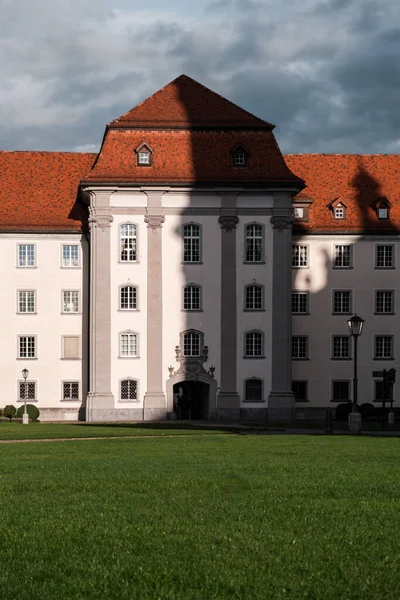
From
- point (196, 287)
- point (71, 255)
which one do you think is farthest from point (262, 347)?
point (71, 255)

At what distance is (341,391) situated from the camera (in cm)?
7262

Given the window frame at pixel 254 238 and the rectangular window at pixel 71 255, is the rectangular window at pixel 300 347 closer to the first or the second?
the window frame at pixel 254 238

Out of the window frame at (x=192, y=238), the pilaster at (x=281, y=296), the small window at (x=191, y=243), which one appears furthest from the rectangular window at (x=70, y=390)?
the pilaster at (x=281, y=296)

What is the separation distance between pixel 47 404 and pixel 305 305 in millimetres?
18614

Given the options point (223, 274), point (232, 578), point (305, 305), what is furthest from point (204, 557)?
Answer: point (305, 305)

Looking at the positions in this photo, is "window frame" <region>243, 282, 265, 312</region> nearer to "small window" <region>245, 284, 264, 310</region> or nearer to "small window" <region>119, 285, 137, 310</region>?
"small window" <region>245, 284, 264, 310</region>

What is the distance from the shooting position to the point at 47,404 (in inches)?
2778

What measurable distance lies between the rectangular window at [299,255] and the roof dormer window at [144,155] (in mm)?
12321

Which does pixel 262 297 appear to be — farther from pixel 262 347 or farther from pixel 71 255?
pixel 71 255

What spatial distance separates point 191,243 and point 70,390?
12777mm

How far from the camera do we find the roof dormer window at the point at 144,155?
67.8m

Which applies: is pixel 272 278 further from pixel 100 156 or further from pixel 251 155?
pixel 100 156

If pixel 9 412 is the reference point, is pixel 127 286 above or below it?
above

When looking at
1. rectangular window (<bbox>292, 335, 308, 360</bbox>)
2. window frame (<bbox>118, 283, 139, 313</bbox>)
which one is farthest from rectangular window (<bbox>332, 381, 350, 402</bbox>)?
window frame (<bbox>118, 283, 139, 313</bbox>)
